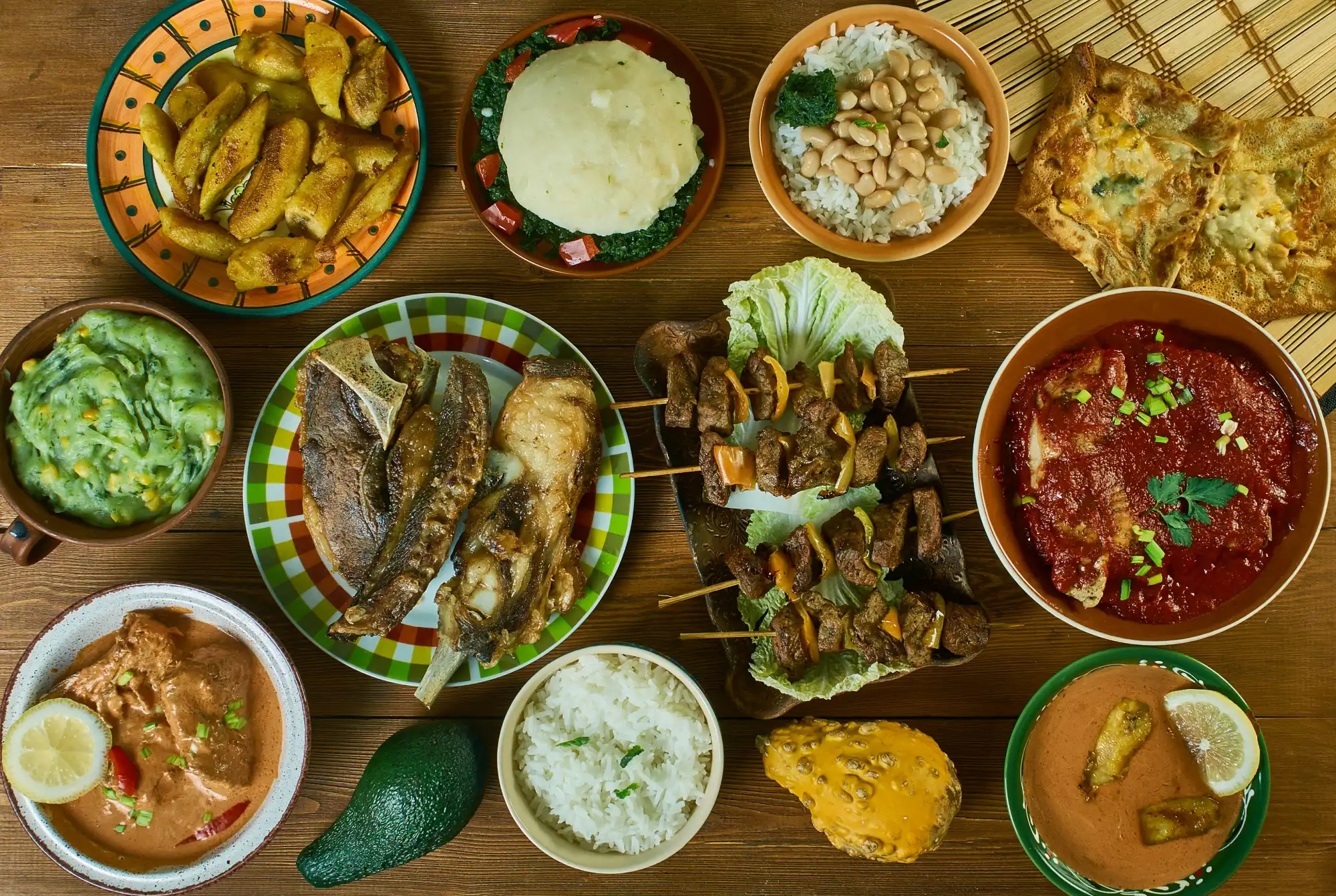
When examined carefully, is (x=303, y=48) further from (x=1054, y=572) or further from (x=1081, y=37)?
(x=1054, y=572)

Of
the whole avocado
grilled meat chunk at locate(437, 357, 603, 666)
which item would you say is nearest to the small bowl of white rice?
the whole avocado

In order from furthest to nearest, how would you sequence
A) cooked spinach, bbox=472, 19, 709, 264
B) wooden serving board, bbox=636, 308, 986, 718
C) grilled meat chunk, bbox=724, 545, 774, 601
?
1. cooked spinach, bbox=472, 19, 709, 264
2. wooden serving board, bbox=636, 308, 986, 718
3. grilled meat chunk, bbox=724, 545, 774, 601

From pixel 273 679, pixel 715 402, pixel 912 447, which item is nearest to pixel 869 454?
pixel 912 447

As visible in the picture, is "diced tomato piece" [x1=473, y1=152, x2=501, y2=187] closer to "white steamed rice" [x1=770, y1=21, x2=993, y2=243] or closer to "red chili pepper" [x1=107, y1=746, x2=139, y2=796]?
"white steamed rice" [x1=770, y1=21, x2=993, y2=243]

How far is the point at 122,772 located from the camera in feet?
9.78

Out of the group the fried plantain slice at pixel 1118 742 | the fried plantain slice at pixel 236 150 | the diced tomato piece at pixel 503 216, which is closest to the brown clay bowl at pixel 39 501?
the fried plantain slice at pixel 236 150

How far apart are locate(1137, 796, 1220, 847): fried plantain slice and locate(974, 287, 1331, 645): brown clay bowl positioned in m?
0.67

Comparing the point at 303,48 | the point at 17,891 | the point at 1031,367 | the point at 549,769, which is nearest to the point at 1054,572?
the point at 1031,367

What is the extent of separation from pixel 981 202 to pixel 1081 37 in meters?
0.88

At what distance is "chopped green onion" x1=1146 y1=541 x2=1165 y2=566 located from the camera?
2.70 metres

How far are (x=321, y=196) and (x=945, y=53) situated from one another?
2347 mm

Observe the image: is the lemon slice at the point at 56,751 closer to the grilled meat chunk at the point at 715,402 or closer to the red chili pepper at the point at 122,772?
the red chili pepper at the point at 122,772

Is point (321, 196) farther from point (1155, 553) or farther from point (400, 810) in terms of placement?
point (1155, 553)

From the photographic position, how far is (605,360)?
3.33 m
